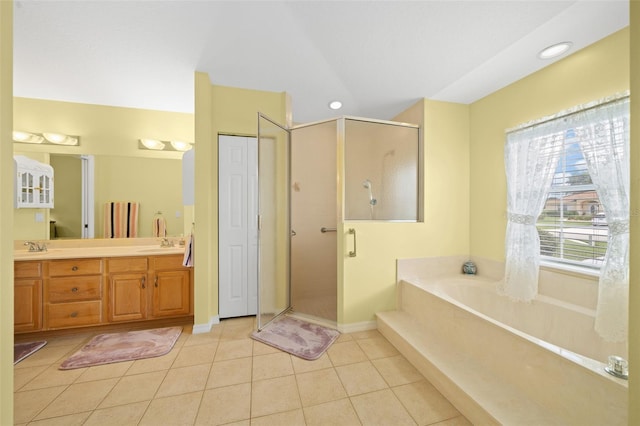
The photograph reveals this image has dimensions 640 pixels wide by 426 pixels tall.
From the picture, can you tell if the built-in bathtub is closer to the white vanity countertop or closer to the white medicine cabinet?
the white vanity countertop

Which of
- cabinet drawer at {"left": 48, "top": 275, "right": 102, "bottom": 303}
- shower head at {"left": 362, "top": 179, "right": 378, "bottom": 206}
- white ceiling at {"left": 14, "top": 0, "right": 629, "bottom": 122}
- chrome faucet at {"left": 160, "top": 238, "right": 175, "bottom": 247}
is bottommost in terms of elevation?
cabinet drawer at {"left": 48, "top": 275, "right": 102, "bottom": 303}

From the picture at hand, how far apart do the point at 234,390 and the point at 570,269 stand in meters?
2.74

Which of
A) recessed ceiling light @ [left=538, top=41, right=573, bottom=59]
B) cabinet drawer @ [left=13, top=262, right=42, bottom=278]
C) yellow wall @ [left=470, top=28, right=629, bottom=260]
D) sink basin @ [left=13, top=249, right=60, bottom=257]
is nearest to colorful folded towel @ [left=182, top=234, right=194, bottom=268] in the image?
cabinet drawer @ [left=13, top=262, right=42, bottom=278]

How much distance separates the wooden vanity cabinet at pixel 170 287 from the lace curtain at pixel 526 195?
318cm

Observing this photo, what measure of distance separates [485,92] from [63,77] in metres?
4.36

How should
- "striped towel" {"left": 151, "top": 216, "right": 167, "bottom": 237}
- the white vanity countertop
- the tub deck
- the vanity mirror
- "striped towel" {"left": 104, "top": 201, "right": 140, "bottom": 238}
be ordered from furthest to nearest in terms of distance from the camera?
1. "striped towel" {"left": 151, "top": 216, "right": 167, "bottom": 237}
2. "striped towel" {"left": 104, "top": 201, "right": 140, "bottom": 238}
3. the vanity mirror
4. the white vanity countertop
5. the tub deck

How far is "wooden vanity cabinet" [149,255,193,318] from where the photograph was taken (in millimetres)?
2582

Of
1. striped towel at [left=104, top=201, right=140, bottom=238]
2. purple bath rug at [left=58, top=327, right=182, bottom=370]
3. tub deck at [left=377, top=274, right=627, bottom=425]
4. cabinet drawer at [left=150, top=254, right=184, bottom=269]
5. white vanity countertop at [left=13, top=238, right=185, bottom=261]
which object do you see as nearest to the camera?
tub deck at [left=377, top=274, right=627, bottom=425]

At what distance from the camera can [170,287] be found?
2623 mm

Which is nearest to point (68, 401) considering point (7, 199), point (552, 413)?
point (7, 199)

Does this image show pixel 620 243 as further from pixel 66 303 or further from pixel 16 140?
pixel 16 140

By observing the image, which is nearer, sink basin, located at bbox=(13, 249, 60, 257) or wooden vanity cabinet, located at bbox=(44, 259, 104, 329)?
wooden vanity cabinet, located at bbox=(44, 259, 104, 329)

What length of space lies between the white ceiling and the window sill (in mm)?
1728

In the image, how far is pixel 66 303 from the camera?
2379 millimetres
